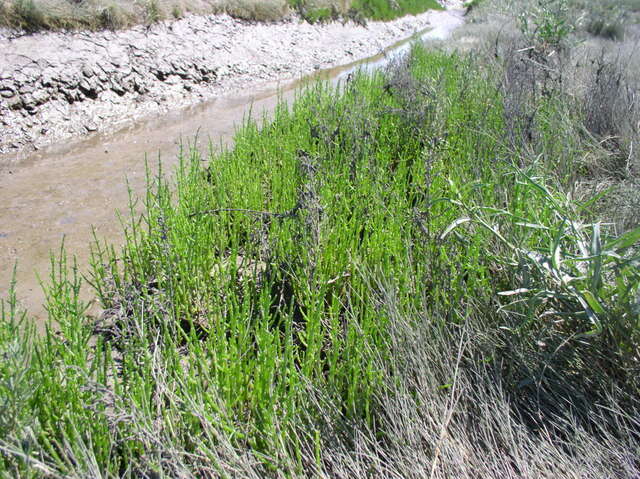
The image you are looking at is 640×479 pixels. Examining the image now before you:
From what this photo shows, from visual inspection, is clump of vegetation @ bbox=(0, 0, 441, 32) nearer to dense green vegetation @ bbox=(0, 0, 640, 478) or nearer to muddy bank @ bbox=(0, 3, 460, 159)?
muddy bank @ bbox=(0, 3, 460, 159)

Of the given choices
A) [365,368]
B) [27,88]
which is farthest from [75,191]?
[365,368]

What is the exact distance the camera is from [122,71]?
21.8 ft

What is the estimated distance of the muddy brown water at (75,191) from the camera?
3166mm

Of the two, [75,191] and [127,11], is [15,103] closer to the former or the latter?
[75,191]

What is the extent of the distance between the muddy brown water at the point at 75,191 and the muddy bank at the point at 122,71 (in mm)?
351

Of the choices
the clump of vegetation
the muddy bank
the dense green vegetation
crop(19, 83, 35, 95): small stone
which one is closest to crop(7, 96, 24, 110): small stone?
the muddy bank

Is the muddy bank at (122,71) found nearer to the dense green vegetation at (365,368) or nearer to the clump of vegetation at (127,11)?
the clump of vegetation at (127,11)

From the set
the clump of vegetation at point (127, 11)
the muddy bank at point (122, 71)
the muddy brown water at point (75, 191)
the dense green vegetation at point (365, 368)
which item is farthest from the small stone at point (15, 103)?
the dense green vegetation at point (365, 368)

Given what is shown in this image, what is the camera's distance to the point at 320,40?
12.6 metres

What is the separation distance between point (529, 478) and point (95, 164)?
15.5ft

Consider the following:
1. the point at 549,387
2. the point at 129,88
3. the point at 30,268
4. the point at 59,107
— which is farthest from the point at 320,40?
the point at 549,387

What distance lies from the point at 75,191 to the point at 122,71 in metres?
3.11

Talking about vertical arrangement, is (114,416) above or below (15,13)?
below

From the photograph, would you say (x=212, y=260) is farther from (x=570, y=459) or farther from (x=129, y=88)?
(x=129, y=88)
